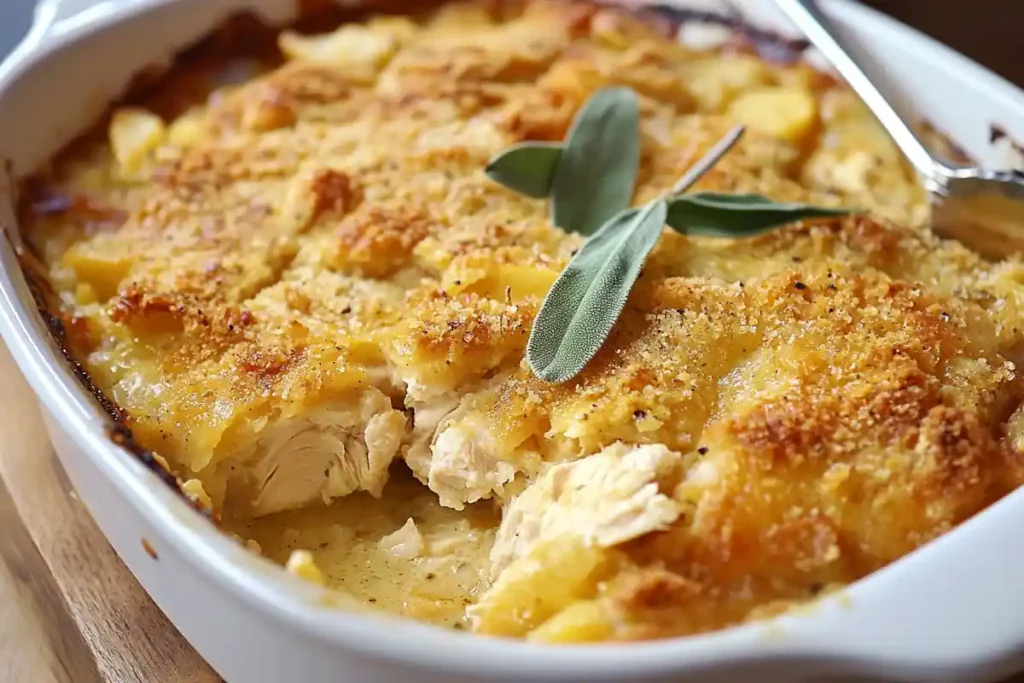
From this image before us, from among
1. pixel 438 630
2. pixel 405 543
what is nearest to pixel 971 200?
pixel 405 543

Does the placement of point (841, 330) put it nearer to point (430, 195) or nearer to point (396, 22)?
point (430, 195)

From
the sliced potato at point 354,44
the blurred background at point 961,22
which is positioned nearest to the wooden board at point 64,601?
the sliced potato at point 354,44

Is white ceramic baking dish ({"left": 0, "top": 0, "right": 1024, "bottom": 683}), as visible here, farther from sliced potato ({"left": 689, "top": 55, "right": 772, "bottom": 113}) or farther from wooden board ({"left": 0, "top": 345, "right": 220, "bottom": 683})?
sliced potato ({"left": 689, "top": 55, "right": 772, "bottom": 113})

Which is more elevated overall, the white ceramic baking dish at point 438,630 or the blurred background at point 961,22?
the white ceramic baking dish at point 438,630

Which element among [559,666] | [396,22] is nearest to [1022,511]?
[559,666]

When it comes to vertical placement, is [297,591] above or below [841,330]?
above

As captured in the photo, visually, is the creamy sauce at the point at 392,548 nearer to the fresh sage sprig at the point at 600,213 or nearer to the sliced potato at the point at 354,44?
the fresh sage sprig at the point at 600,213

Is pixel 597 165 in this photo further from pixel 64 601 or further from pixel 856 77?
pixel 64 601
